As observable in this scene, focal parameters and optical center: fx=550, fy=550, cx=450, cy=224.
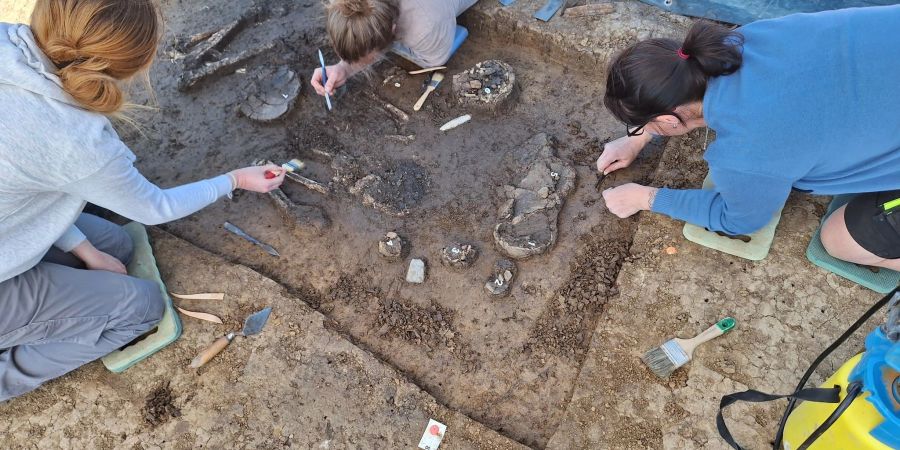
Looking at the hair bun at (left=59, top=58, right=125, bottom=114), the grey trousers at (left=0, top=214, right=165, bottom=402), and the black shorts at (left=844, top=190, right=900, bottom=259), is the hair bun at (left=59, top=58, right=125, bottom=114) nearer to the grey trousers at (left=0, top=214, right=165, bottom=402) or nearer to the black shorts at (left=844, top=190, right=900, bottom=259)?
the grey trousers at (left=0, top=214, right=165, bottom=402)

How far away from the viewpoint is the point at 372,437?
272cm

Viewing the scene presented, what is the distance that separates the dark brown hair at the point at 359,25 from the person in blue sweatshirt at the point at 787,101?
161cm

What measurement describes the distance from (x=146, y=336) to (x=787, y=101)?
3.33 metres

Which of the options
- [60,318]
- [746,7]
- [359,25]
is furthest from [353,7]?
[746,7]

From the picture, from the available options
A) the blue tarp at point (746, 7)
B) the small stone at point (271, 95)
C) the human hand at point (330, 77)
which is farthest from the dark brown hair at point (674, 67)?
the small stone at point (271, 95)

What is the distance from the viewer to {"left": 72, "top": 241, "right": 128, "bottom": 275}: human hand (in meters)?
2.98

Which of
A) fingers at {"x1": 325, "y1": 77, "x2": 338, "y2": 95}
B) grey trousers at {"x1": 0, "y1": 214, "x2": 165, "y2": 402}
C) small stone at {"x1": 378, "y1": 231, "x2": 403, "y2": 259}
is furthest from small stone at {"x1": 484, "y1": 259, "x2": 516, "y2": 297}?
grey trousers at {"x1": 0, "y1": 214, "x2": 165, "y2": 402}

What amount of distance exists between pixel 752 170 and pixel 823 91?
15.2 inches

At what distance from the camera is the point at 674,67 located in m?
2.29

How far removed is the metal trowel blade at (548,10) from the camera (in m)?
4.17

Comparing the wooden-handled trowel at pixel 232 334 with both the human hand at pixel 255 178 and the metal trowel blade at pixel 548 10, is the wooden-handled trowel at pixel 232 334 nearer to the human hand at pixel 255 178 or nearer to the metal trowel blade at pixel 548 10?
the human hand at pixel 255 178

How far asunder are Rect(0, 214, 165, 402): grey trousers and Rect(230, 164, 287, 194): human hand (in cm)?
77

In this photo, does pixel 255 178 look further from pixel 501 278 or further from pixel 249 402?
pixel 501 278

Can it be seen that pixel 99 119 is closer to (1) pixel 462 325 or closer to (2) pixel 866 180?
(1) pixel 462 325
